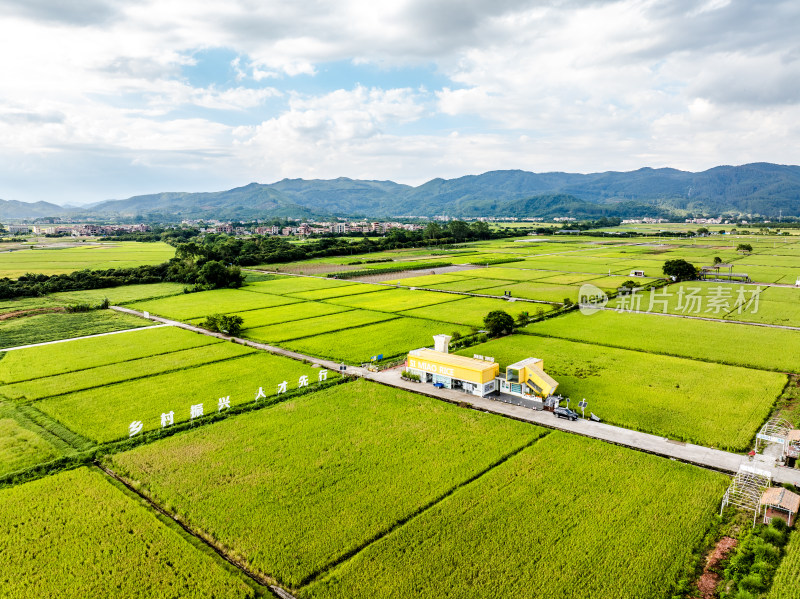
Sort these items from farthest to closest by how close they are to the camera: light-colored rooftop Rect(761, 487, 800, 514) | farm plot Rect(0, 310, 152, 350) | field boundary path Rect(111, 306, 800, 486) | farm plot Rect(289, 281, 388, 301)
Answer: farm plot Rect(289, 281, 388, 301)
farm plot Rect(0, 310, 152, 350)
field boundary path Rect(111, 306, 800, 486)
light-colored rooftop Rect(761, 487, 800, 514)

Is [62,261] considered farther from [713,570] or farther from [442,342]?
[713,570]

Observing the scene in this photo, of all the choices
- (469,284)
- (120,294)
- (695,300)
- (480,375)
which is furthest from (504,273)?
(120,294)

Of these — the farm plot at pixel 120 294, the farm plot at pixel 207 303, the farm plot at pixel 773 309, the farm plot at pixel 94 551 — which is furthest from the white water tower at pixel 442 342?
the farm plot at pixel 120 294

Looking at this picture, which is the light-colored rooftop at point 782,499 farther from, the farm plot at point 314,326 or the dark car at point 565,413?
the farm plot at point 314,326

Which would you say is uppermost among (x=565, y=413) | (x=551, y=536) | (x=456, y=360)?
(x=456, y=360)

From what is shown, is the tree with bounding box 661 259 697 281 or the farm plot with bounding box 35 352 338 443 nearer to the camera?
the farm plot with bounding box 35 352 338 443

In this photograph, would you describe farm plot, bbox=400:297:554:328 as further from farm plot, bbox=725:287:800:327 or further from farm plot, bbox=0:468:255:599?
farm plot, bbox=0:468:255:599

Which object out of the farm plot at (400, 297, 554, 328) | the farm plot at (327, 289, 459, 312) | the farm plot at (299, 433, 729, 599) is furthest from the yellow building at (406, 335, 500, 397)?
the farm plot at (327, 289, 459, 312)

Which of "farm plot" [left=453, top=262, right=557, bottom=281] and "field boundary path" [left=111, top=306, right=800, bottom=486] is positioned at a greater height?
"farm plot" [left=453, top=262, right=557, bottom=281]
